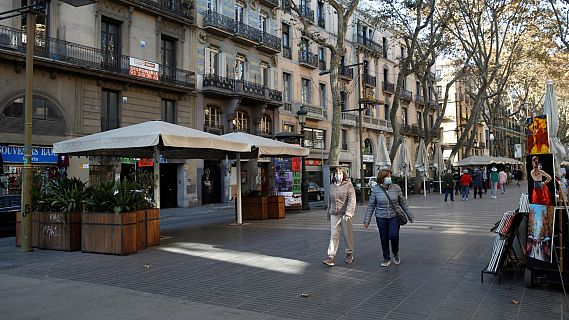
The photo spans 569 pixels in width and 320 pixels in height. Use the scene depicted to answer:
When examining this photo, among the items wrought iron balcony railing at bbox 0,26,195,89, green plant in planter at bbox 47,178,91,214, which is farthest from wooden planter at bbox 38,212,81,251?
wrought iron balcony railing at bbox 0,26,195,89

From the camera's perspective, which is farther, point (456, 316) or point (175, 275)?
point (175, 275)

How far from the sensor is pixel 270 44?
33.2 meters

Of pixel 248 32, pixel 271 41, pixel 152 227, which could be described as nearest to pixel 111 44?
pixel 248 32

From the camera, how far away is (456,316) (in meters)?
5.20

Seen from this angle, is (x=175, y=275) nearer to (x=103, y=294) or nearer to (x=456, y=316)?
(x=103, y=294)

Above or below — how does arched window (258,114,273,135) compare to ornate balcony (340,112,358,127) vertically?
below

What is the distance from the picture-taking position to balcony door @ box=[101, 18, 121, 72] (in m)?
23.4

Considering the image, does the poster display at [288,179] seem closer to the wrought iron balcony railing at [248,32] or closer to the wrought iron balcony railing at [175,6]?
the wrought iron balcony railing at [175,6]

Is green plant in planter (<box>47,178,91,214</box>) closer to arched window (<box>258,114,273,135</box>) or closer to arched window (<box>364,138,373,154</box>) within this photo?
arched window (<box>258,114,273,135</box>)

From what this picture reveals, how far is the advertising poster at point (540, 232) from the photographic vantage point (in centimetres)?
622

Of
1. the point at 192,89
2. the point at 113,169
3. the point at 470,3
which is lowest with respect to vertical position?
the point at 113,169

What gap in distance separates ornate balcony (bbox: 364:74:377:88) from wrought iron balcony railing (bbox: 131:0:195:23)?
20810 millimetres

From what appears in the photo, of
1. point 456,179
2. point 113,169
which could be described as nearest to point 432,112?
point 456,179

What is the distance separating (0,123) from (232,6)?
16541 millimetres
